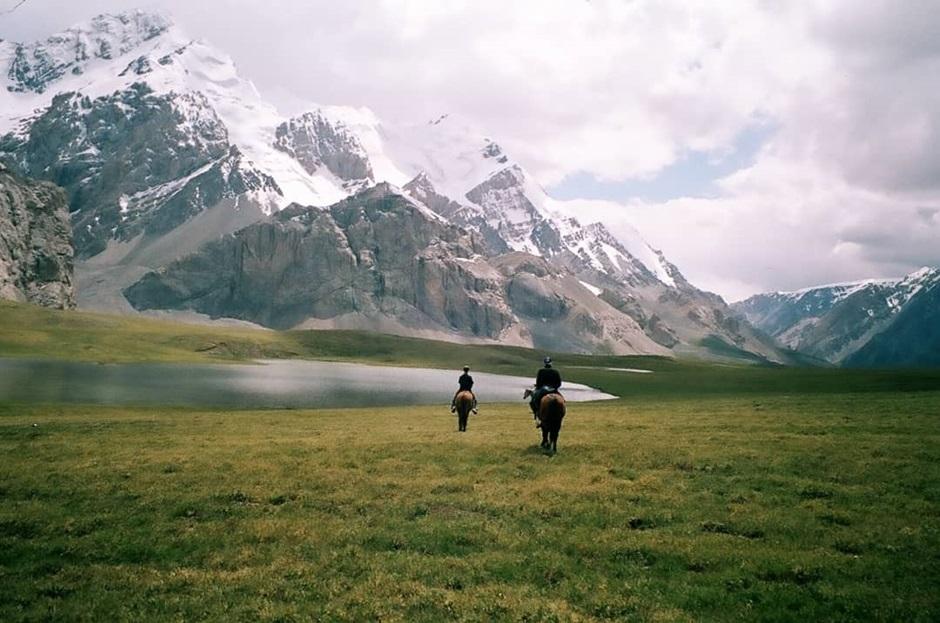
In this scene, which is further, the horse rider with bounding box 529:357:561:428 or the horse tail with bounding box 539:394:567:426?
the horse rider with bounding box 529:357:561:428

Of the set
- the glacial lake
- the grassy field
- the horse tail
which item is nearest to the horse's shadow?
the grassy field

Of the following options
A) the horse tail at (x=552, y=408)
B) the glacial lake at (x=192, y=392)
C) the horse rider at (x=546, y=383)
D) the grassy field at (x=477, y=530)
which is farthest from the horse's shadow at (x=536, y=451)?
the glacial lake at (x=192, y=392)

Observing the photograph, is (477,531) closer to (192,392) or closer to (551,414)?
(551,414)

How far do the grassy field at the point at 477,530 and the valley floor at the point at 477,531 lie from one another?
80 millimetres

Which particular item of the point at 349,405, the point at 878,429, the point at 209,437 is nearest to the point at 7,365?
the point at 349,405

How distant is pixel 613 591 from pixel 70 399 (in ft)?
263

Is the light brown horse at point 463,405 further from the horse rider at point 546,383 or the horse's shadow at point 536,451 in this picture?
the horse's shadow at point 536,451

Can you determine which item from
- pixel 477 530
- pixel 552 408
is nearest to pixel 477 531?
pixel 477 530

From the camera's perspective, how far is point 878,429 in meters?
35.8

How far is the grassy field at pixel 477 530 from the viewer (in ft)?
45.9

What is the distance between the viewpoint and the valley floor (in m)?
14.0

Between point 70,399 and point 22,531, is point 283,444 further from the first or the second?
point 70,399

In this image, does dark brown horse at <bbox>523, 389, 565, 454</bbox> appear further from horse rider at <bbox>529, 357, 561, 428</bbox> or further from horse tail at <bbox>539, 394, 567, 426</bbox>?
horse rider at <bbox>529, 357, 561, 428</bbox>

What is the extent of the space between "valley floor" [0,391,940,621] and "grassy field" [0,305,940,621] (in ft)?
0.26
